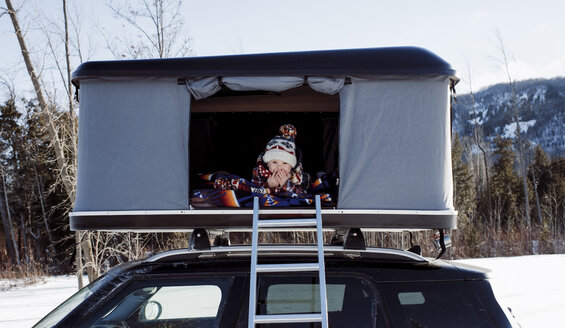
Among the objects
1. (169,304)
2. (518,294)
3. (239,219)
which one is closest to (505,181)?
(518,294)

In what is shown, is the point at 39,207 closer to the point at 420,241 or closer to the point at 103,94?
the point at 420,241

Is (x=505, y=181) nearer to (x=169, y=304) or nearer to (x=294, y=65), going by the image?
(x=294, y=65)

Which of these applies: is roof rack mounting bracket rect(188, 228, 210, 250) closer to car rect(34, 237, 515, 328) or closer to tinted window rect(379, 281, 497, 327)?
car rect(34, 237, 515, 328)

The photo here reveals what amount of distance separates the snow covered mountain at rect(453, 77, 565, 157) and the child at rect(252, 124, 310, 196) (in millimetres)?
102111

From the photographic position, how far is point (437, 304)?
256 cm

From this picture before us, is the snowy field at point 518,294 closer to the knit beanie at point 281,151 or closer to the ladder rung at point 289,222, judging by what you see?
the knit beanie at point 281,151

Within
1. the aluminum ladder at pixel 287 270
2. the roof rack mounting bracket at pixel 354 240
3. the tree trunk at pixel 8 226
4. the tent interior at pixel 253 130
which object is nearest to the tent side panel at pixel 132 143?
the aluminum ladder at pixel 287 270

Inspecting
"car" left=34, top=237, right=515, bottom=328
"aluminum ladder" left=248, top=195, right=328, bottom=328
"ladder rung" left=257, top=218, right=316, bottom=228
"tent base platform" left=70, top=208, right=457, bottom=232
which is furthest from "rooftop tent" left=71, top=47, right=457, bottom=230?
"aluminum ladder" left=248, top=195, right=328, bottom=328

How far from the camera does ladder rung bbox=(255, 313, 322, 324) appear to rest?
2.43m

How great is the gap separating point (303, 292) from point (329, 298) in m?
0.14

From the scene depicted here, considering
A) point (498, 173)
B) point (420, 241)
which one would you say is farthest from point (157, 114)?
point (498, 173)

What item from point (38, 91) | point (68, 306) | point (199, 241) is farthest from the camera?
point (38, 91)

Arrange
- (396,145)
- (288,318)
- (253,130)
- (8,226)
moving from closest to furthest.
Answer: (288,318) < (396,145) < (253,130) < (8,226)

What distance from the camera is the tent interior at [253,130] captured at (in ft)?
18.1
